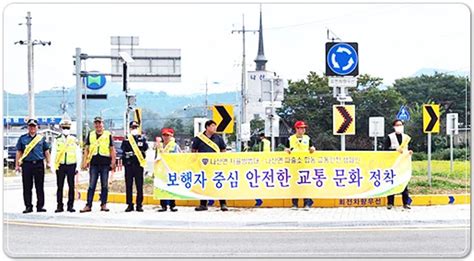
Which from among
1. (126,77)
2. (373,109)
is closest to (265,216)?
(126,77)

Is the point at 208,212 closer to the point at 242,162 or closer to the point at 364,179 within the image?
the point at 242,162

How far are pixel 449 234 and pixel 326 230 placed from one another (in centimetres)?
183

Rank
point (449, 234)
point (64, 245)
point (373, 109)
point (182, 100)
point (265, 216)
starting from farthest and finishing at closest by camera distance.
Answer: point (373, 109), point (182, 100), point (265, 216), point (449, 234), point (64, 245)

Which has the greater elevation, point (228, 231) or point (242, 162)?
point (242, 162)

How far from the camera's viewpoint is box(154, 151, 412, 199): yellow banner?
14.9 m

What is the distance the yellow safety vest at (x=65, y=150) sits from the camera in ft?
47.9

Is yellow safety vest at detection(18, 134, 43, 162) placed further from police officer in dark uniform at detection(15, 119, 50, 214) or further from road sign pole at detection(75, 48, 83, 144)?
Answer: road sign pole at detection(75, 48, 83, 144)

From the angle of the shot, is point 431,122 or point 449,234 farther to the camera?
point 431,122

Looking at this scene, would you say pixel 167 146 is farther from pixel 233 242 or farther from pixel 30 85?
pixel 30 85

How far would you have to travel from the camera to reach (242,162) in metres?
15.0

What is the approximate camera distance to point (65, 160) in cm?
1466

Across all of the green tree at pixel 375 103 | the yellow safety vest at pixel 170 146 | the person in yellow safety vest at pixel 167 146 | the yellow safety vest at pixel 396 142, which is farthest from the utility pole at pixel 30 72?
the green tree at pixel 375 103

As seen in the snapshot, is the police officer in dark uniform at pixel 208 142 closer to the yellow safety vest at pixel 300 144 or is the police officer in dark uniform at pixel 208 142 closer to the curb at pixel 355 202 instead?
the curb at pixel 355 202

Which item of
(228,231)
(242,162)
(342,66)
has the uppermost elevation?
(342,66)
